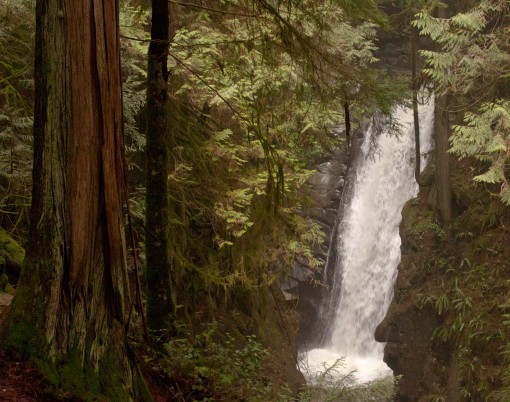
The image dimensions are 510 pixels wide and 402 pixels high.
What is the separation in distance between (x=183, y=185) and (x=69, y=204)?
4.72 meters

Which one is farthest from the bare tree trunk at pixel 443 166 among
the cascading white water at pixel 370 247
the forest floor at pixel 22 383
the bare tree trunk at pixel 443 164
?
the forest floor at pixel 22 383

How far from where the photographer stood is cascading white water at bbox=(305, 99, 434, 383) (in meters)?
17.3

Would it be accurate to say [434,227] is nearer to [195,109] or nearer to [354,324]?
[354,324]

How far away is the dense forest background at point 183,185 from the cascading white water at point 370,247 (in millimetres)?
3528

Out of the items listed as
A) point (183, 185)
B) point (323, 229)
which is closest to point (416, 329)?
point (323, 229)

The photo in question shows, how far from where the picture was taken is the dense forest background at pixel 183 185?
10.3 feet

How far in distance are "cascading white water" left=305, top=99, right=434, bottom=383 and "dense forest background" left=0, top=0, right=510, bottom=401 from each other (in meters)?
3.53

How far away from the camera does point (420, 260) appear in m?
14.9

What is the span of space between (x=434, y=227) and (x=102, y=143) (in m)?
12.9

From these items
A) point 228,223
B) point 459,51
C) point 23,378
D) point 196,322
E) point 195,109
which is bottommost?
point 196,322

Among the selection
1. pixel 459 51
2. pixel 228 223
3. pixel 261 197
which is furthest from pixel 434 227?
pixel 228 223

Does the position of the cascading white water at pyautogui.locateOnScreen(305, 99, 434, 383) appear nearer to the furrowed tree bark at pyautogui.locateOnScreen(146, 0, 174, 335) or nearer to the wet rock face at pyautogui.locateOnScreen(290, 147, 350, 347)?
the wet rock face at pyautogui.locateOnScreen(290, 147, 350, 347)

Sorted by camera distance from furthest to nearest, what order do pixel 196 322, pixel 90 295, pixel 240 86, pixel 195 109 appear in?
pixel 196 322
pixel 195 109
pixel 240 86
pixel 90 295

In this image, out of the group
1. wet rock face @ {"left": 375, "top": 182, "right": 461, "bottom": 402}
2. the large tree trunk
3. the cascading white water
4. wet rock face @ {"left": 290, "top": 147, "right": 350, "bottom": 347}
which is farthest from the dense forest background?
wet rock face @ {"left": 290, "top": 147, "right": 350, "bottom": 347}
